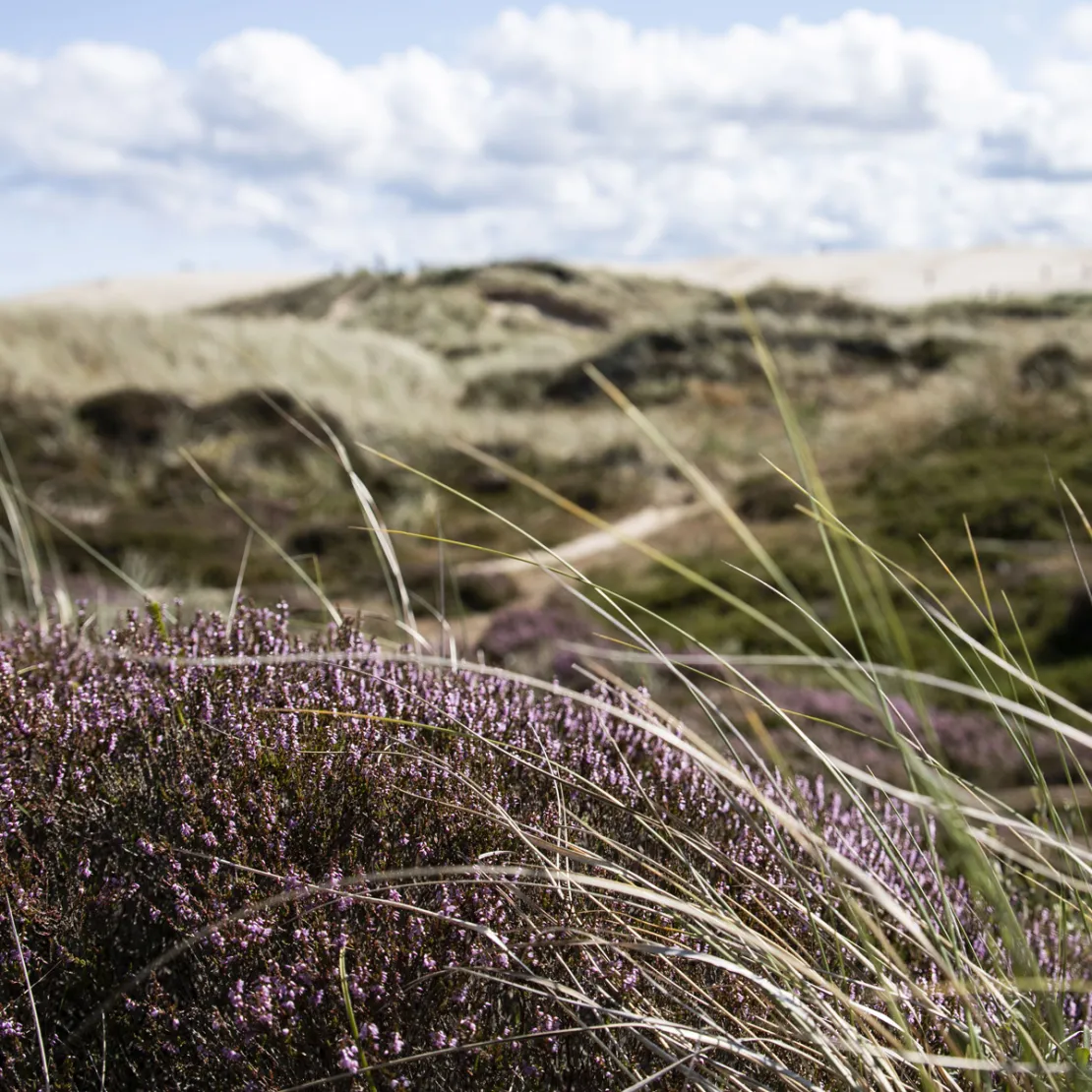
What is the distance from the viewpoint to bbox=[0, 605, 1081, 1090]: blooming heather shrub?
1.61 meters

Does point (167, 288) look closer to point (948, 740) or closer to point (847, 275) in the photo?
point (847, 275)

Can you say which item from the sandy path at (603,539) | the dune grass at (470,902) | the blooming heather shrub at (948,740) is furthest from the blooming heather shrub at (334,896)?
the sandy path at (603,539)

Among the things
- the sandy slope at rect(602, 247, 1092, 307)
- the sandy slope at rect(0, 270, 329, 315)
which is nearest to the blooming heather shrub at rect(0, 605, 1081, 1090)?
the sandy slope at rect(602, 247, 1092, 307)

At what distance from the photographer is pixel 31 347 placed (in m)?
24.4

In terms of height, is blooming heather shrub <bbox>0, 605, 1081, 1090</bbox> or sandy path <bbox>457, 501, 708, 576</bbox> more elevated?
blooming heather shrub <bbox>0, 605, 1081, 1090</bbox>

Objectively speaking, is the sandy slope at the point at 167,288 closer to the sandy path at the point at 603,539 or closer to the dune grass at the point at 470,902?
the sandy path at the point at 603,539

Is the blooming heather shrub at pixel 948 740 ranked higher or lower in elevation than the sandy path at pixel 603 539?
higher

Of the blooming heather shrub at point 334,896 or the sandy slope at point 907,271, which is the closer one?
the blooming heather shrub at point 334,896

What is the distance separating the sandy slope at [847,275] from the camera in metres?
78.1

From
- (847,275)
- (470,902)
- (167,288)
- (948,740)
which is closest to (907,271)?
(847,275)

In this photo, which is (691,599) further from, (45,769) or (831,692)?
(45,769)

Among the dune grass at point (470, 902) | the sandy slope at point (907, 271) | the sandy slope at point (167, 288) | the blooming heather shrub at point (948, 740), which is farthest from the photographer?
the sandy slope at point (167, 288)

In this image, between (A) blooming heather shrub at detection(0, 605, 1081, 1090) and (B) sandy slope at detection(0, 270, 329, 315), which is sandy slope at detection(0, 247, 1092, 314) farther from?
(A) blooming heather shrub at detection(0, 605, 1081, 1090)

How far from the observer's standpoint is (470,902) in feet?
5.79
